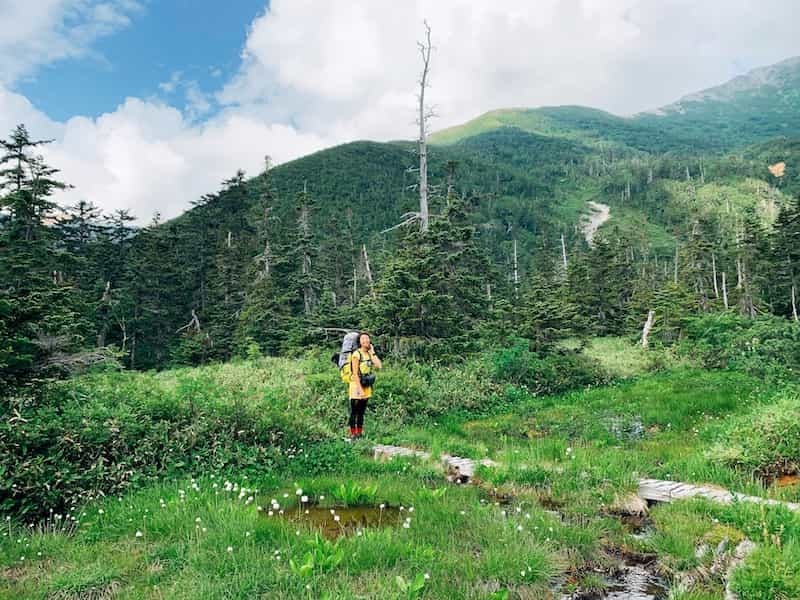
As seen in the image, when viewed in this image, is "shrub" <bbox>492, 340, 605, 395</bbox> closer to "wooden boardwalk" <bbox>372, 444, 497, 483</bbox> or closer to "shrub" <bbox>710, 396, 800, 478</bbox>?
"wooden boardwalk" <bbox>372, 444, 497, 483</bbox>

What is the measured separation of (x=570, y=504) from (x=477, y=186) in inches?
5549

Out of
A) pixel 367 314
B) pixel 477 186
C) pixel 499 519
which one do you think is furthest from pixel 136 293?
pixel 477 186

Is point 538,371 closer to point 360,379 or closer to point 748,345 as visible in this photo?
point 748,345

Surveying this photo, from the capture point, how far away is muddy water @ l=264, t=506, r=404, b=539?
5.81 meters

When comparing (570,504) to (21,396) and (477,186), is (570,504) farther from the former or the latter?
(477,186)

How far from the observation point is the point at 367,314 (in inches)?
822

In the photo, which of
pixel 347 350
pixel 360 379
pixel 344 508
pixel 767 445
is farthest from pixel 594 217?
pixel 344 508

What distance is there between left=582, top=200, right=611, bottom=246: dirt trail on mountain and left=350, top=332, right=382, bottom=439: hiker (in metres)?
120

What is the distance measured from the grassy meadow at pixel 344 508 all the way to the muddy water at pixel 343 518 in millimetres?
57

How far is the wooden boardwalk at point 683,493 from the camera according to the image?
657 centimetres

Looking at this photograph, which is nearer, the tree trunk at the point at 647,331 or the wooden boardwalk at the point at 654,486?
the wooden boardwalk at the point at 654,486

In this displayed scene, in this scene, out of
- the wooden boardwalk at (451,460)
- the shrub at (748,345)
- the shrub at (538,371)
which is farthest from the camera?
the shrub at (538,371)

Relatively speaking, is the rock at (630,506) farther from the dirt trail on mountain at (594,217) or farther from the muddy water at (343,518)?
the dirt trail on mountain at (594,217)

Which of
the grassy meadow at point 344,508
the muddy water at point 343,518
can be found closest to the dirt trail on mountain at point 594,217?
the grassy meadow at point 344,508
